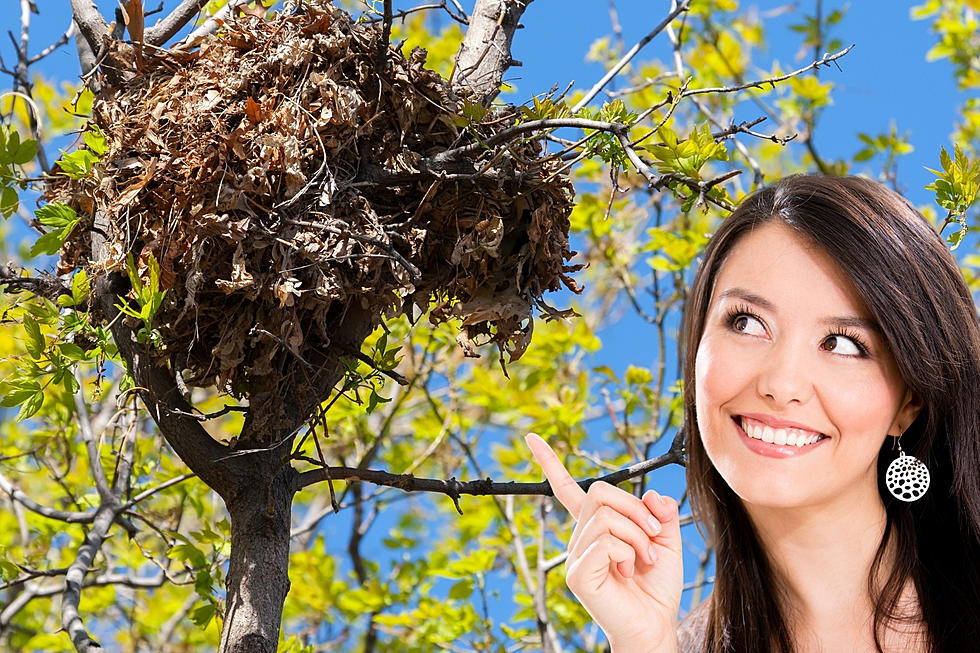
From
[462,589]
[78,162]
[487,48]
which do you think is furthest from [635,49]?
[462,589]

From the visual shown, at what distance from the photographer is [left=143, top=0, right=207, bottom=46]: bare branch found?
1875 millimetres

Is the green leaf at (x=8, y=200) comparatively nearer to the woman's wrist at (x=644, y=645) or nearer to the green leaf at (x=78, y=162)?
the green leaf at (x=78, y=162)

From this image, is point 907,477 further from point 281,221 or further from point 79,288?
point 79,288

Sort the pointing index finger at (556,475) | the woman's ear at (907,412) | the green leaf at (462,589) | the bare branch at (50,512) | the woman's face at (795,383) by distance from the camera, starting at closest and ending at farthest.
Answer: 1. the pointing index finger at (556,475)
2. the woman's face at (795,383)
3. the woman's ear at (907,412)
4. the bare branch at (50,512)
5. the green leaf at (462,589)

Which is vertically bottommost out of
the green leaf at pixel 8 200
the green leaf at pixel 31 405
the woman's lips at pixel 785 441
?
Result: the woman's lips at pixel 785 441

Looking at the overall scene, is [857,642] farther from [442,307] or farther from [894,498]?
[442,307]

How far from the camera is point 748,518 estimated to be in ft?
6.23

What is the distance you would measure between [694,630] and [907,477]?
55 cm

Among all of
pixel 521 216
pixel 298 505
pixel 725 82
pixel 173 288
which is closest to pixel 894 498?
pixel 521 216

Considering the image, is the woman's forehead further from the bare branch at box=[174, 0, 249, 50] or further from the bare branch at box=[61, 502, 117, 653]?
the bare branch at box=[61, 502, 117, 653]

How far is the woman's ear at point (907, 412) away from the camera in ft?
5.31

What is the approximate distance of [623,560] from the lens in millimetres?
1437

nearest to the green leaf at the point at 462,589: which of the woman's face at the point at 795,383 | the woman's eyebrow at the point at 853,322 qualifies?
the woman's face at the point at 795,383

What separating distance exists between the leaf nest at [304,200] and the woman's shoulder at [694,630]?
73cm
